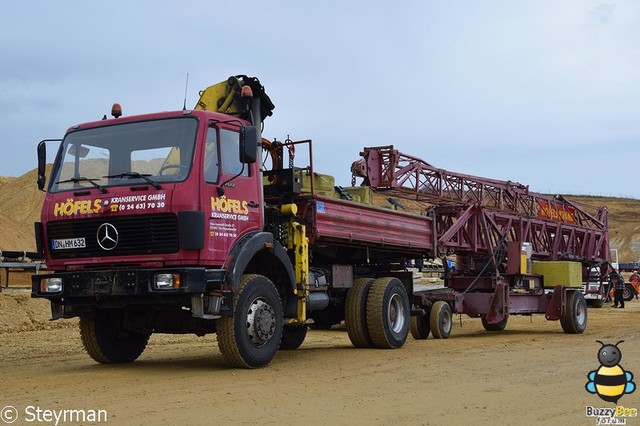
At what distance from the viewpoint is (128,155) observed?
408 inches

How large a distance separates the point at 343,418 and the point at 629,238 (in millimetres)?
88959

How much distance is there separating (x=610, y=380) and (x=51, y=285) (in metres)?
6.52

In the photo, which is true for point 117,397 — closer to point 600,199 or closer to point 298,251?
point 298,251

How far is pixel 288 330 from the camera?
1441cm

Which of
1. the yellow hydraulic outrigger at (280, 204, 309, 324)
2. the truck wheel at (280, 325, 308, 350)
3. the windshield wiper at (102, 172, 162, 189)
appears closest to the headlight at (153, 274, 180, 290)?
the windshield wiper at (102, 172, 162, 189)

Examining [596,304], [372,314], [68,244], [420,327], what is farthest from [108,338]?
[596,304]

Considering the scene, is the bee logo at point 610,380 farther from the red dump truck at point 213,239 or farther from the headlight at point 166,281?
the headlight at point 166,281

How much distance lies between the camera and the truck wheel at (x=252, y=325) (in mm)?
10203

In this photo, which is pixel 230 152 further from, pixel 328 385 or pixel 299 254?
pixel 328 385

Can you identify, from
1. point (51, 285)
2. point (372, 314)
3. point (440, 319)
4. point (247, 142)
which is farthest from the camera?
point (440, 319)

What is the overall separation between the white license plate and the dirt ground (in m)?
1.56

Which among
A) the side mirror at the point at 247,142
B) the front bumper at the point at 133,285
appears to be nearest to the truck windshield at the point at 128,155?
the side mirror at the point at 247,142

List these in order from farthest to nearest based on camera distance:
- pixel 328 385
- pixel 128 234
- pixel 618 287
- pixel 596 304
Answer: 1. pixel 596 304
2. pixel 618 287
3. pixel 128 234
4. pixel 328 385

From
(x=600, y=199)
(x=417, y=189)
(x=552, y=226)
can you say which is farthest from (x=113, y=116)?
(x=600, y=199)
